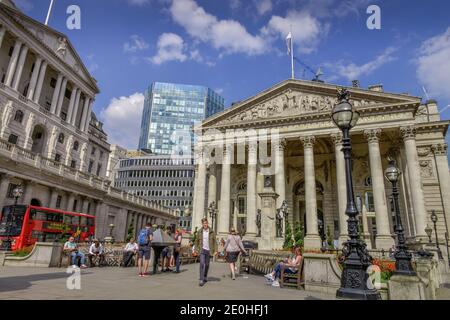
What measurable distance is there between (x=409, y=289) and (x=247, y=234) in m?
24.4

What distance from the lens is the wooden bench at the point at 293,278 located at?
413 inches

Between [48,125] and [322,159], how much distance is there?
1497 inches

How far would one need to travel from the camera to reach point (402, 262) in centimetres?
945

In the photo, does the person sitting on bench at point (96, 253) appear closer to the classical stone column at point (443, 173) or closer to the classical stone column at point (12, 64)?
the classical stone column at point (12, 64)

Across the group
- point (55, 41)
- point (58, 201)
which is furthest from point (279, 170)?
point (55, 41)

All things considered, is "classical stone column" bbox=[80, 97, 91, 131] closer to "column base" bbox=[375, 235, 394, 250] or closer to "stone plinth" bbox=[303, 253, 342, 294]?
"column base" bbox=[375, 235, 394, 250]

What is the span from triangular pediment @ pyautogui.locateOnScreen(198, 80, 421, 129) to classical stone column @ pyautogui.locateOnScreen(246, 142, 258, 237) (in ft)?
13.3

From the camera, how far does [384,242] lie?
27.9 m

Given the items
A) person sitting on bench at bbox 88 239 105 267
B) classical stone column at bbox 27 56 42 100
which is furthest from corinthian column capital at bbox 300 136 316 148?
classical stone column at bbox 27 56 42 100

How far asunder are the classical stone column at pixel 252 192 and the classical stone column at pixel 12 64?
29813mm

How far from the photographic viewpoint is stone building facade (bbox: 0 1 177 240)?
30.6 metres
